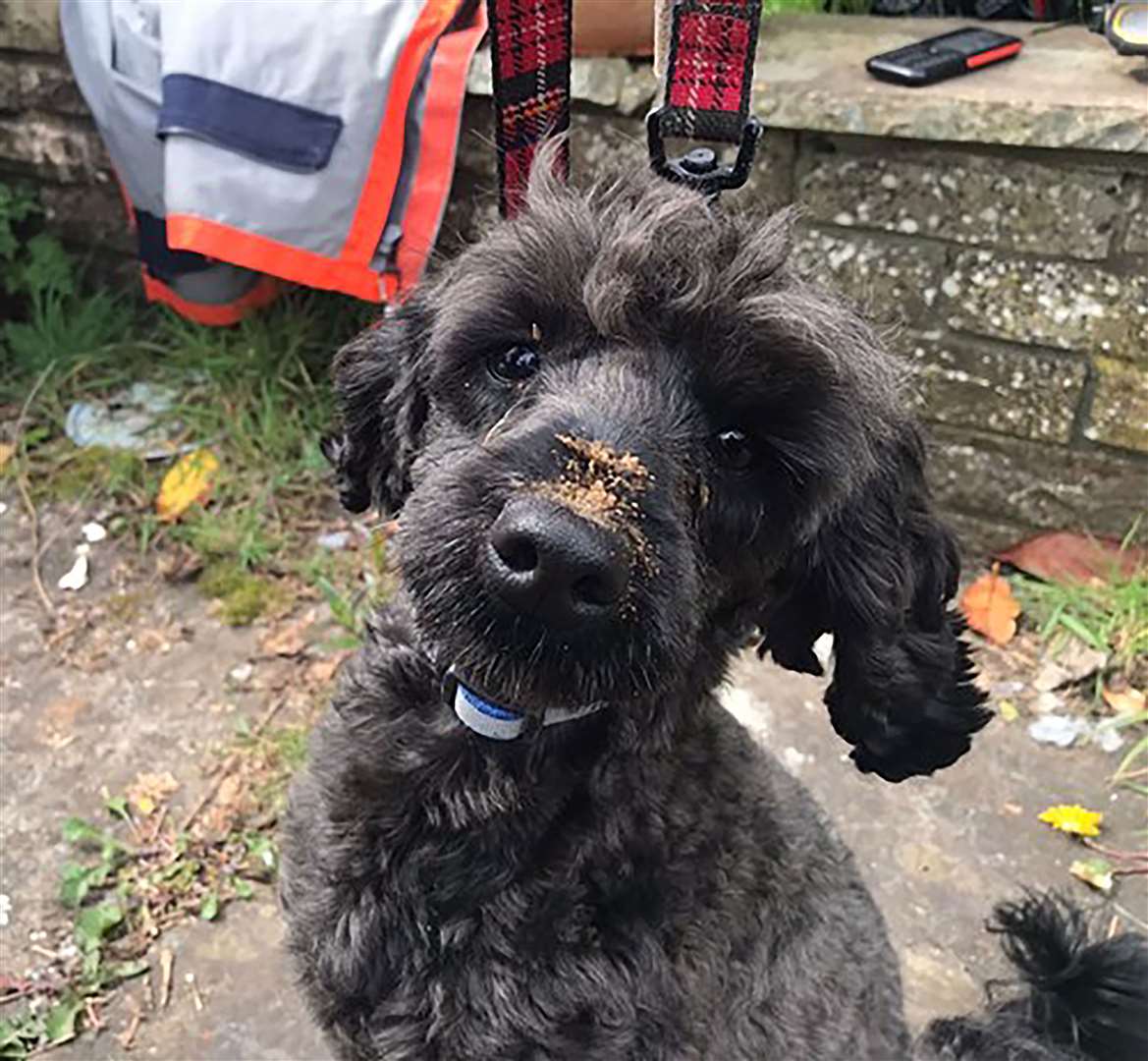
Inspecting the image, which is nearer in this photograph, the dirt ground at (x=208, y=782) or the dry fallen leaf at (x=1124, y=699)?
the dirt ground at (x=208, y=782)

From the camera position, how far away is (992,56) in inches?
133

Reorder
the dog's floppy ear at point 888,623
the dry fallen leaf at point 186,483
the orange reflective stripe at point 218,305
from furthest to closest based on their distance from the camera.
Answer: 1. the orange reflective stripe at point 218,305
2. the dry fallen leaf at point 186,483
3. the dog's floppy ear at point 888,623

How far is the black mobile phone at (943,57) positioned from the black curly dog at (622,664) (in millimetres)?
1887

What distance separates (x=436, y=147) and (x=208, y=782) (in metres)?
1.66

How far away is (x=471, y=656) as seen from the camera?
1.43 meters

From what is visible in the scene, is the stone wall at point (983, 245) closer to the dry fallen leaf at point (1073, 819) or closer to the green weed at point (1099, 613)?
the green weed at point (1099, 613)

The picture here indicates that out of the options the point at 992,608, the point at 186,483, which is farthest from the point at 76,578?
the point at 992,608

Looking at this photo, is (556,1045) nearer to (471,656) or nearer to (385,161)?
(471,656)

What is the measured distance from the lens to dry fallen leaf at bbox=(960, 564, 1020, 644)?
347 centimetres

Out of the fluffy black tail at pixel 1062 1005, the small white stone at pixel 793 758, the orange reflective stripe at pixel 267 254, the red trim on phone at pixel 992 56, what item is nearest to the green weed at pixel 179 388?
the orange reflective stripe at pixel 267 254

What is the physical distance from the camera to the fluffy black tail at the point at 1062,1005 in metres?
1.96

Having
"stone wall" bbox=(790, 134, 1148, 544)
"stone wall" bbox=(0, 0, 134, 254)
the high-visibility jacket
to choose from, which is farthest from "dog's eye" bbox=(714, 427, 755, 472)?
"stone wall" bbox=(0, 0, 134, 254)

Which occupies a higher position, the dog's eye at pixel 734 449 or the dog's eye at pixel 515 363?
the dog's eye at pixel 515 363

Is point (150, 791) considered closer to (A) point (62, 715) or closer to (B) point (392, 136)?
(A) point (62, 715)
